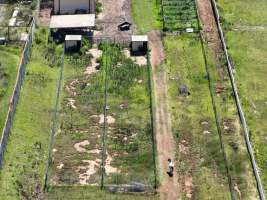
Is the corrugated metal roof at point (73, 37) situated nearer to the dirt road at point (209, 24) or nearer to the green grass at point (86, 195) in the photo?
the dirt road at point (209, 24)

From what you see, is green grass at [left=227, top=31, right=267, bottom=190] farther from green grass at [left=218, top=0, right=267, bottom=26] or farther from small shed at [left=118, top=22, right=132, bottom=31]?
small shed at [left=118, top=22, right=132, bottom=31]

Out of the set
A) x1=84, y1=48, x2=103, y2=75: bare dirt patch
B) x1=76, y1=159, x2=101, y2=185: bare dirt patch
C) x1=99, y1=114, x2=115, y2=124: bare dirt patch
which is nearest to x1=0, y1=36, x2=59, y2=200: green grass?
x1=76, y1=159, x2=101, y2=185: bare dirt patch

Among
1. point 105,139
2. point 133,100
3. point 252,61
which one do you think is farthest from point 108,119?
point 252,61

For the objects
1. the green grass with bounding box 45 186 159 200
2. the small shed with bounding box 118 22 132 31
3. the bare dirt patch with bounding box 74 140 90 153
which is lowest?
the small shed with bounding box 118 22 132 31

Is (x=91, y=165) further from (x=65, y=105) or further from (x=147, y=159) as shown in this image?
(x=65, y=105)

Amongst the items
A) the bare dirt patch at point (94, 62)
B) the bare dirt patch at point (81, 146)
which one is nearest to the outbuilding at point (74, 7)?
the bare dirt patch at point (94, 62)

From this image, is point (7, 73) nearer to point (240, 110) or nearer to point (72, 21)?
point (72, 21)
